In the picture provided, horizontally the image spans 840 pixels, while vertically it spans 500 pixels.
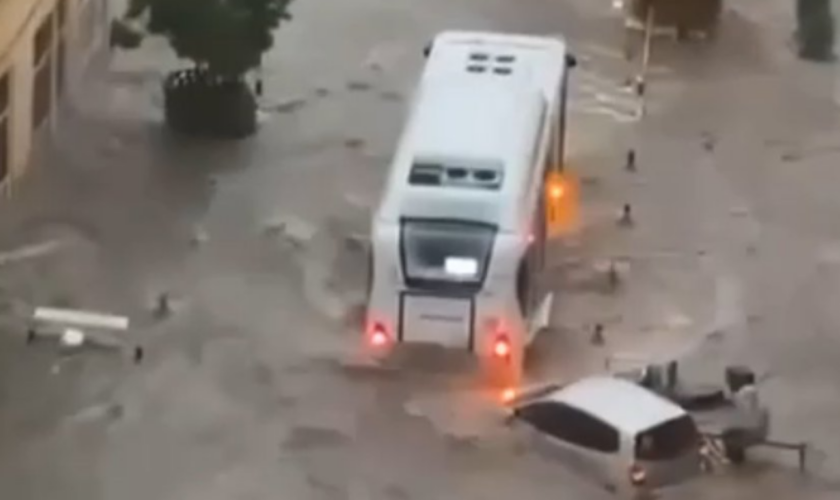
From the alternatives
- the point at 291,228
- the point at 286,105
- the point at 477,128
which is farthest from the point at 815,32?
the point at 477,128

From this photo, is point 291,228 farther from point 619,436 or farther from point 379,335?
point 619,436

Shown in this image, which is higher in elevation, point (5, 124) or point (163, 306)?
point (5, 124)

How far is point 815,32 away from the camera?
35688mm

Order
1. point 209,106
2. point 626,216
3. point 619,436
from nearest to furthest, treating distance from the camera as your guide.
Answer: point 619,436 < point 626,216 < point 209,106

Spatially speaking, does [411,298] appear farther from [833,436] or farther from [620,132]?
[620,132]

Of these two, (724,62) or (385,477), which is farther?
(724,62)

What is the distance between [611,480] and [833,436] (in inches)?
107

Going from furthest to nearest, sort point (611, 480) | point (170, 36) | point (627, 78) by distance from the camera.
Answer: point (627, 78)
point (170, 36)
point (611, 480)

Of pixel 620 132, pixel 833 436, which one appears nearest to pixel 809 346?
pixel 833 436

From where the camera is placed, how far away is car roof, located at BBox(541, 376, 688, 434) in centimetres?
2280

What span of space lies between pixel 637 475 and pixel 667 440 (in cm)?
45

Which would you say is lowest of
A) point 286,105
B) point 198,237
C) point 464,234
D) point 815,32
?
point 815,32

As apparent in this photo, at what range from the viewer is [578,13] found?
3728cm

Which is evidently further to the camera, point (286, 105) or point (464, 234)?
point (286, 105)
